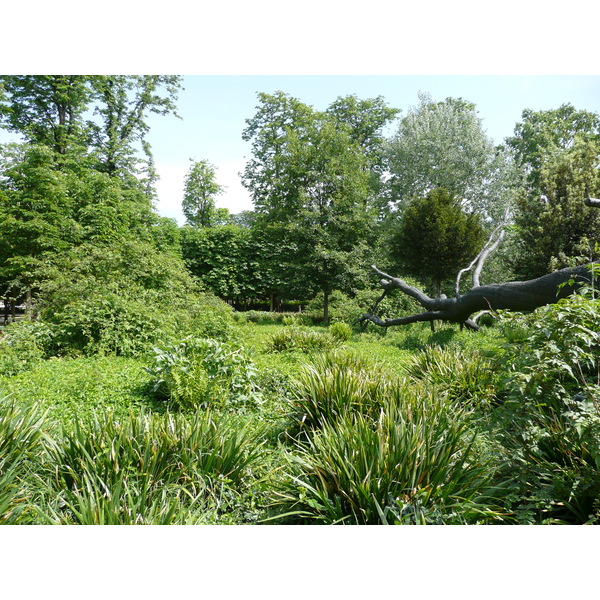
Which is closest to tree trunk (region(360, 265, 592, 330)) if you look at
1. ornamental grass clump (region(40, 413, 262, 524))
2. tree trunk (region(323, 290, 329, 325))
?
ornamental grass clump (region(40, 413, 262, 524))

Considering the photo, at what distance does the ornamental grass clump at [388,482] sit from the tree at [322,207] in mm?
12030

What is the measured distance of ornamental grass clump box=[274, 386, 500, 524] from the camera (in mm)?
2158

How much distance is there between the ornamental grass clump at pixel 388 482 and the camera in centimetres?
216

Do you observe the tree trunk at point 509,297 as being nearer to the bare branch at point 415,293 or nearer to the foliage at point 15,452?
the bare branch at point 415,293

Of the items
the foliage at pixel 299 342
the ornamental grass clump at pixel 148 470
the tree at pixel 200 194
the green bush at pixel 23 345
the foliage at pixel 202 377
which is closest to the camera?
the ornamental grass clump at pixel 148 470

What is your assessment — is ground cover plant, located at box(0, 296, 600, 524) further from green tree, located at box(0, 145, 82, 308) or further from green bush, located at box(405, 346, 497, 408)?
green tree, located at box(0, 145, 82, 308)

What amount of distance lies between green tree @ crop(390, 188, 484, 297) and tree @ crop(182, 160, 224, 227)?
13.7 metres

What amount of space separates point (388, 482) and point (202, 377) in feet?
8.47

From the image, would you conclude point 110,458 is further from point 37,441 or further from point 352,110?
point 352,110

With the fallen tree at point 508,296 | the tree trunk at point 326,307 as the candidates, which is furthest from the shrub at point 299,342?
the tree trunk at point 326,307

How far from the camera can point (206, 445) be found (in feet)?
9.18

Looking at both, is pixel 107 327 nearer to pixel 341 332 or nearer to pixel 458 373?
pixel 341 332

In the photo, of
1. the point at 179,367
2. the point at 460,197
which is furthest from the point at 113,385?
the point at 460,197
